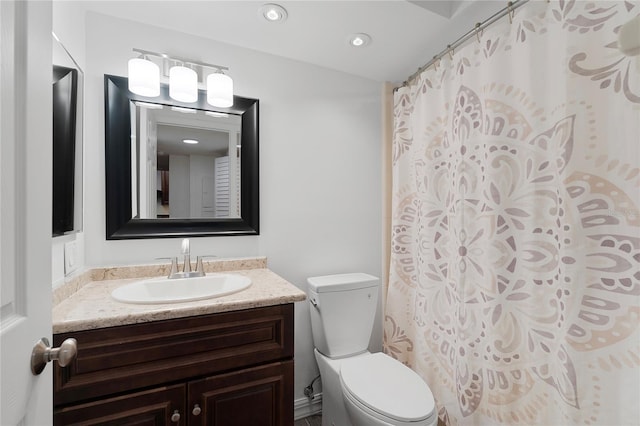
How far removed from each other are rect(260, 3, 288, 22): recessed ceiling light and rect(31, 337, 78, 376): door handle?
4.82 ft

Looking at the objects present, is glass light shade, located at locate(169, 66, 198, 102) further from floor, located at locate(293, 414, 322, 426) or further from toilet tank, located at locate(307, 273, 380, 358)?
floor, located at locate(293, 414, 322, 426)

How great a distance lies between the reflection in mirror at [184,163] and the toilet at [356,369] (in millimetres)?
750

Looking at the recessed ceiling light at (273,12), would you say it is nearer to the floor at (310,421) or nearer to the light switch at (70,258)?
the light switch at (70,258)

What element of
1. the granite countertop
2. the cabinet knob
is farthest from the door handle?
the cabinet knob

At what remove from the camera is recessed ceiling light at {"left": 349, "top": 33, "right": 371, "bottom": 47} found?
1570 millimetres

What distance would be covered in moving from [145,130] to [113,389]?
1149 mm

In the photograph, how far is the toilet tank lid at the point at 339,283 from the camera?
1.62 meters

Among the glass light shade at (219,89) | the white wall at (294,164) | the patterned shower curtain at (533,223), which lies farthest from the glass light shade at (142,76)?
the patterned shower curtain at (533,223)

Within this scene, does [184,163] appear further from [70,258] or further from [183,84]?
[70,258]

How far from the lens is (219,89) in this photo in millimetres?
1509

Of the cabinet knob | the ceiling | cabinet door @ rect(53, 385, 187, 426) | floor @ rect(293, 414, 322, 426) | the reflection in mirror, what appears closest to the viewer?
cabinet door @ rect(53, 385, 187, 426)

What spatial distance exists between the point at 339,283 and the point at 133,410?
3.38ft

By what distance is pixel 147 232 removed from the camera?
146cm

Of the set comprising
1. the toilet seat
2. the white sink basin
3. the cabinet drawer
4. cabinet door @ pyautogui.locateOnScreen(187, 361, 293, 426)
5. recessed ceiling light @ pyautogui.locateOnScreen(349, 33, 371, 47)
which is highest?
recessed ceiling light @ pyautogui.locateOnScreen(349, 33, 371, 47)
